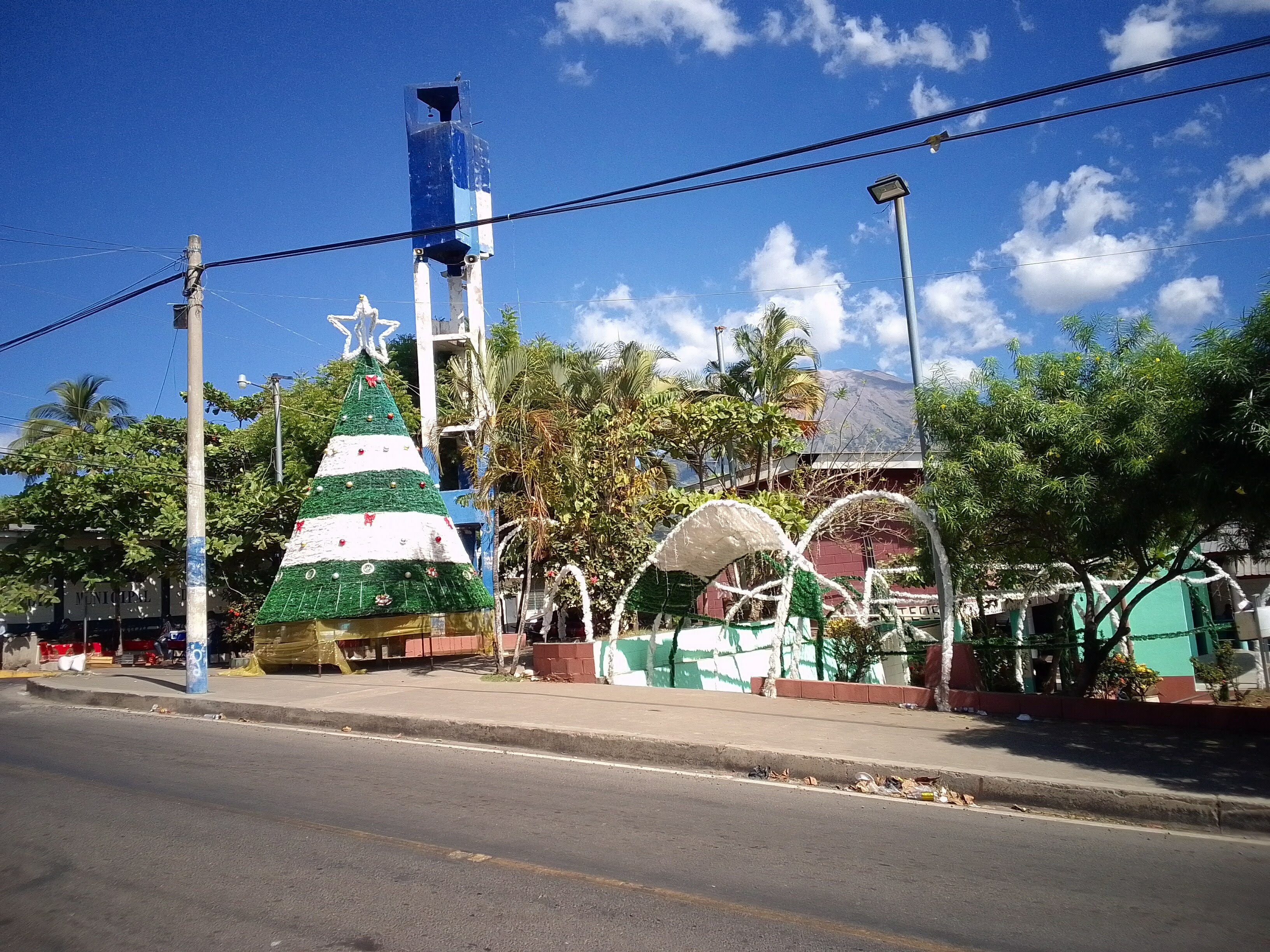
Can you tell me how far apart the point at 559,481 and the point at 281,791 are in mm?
8951

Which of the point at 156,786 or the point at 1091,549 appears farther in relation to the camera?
the point at 1091,549

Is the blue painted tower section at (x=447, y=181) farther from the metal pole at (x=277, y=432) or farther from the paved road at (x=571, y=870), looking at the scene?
the paved road at (x=571, y=870)

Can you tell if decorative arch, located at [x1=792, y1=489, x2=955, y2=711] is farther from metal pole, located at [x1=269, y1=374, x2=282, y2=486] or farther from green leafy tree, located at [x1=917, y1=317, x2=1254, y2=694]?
metal pole, located at [x1=269, y1=374, x2=282, y2=486]

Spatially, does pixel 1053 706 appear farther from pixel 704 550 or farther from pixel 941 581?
pixel 704 550

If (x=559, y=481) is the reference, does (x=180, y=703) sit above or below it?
below

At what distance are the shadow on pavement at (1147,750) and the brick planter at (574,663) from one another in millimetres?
6896

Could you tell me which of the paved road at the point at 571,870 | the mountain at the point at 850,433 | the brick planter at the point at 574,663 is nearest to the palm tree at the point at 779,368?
the mountain at the point at 850,433

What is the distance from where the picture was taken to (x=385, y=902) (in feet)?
17.1

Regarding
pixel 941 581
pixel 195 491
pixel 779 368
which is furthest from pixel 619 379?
pixel 941 581

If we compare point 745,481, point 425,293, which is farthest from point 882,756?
point 425,293

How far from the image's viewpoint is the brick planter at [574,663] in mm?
15578

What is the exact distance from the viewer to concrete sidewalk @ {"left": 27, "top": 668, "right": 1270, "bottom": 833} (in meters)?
7.50

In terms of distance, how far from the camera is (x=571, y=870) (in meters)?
5.81

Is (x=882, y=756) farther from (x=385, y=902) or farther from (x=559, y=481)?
(x=559, y=481)
